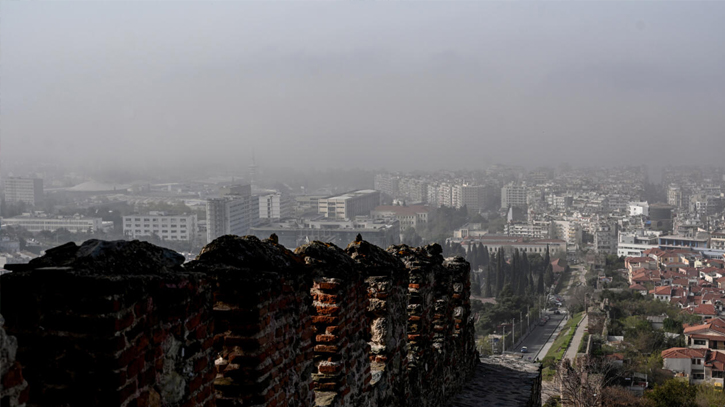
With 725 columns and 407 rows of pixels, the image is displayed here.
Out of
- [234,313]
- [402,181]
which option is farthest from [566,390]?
[402,181]

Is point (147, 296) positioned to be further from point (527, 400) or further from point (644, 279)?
point (644, 279)

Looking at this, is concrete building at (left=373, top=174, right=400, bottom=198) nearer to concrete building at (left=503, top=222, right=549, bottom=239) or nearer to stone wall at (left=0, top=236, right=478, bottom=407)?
concrete building at (left=503, top=222, right=549, bottom=239)

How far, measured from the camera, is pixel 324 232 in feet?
267

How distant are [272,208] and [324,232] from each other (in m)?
18.4

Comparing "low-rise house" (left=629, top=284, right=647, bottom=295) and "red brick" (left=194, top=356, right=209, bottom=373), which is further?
"low-rise house" (left=629, top=284, right=647, bottom=295)

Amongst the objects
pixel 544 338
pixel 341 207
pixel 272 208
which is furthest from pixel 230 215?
pixel 341 207

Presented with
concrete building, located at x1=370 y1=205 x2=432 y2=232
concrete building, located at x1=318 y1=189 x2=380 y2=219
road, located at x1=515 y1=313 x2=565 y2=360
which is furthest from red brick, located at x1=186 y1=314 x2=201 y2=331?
concrete building, located at x1=370 y1=205 x2=432 y2=232

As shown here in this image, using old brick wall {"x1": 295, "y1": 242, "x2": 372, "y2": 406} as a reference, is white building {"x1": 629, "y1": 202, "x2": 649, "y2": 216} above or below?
below

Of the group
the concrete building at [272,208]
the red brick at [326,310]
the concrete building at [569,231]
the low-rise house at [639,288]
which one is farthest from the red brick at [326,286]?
the concrete building at [569,231]

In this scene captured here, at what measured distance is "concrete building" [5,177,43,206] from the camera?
38.1 meters

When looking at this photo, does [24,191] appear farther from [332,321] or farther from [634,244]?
[634,244]

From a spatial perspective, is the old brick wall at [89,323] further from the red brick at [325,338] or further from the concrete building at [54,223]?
the concrete building at [54,223]

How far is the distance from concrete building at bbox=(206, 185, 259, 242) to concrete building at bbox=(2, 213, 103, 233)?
11.2m

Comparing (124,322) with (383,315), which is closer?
(124,322)
